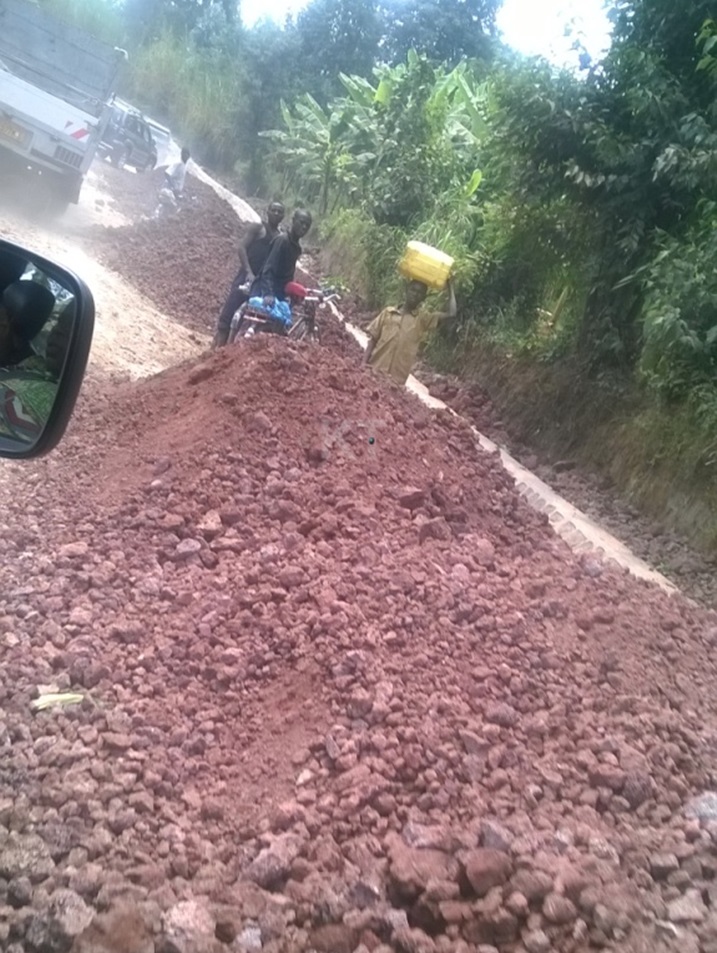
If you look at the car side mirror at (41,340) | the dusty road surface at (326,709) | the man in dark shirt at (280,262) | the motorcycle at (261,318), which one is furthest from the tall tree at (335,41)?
the car side mirror at (41,340)

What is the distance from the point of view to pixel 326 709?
3688mm

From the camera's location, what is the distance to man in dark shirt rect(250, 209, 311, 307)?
28.2 feet

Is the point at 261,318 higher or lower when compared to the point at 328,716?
lower

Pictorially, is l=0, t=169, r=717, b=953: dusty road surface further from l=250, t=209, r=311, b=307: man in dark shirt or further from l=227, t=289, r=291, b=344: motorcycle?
l=250, t=209, r=311, b=307: man in dark shirt

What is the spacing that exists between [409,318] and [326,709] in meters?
5.34

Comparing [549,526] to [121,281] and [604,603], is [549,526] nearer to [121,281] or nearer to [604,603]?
[604,603]

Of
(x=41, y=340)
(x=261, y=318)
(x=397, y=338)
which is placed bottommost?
(x=261, y=318)

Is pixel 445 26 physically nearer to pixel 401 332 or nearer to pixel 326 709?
pixel 401 332

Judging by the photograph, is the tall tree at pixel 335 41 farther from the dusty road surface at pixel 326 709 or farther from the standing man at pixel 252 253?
the dusty road surface at pixel 326 709

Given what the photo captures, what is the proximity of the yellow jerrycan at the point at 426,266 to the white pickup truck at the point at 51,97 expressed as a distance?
21.3 ft

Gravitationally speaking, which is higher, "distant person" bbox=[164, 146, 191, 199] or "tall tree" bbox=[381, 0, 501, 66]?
"tall tree" bbox=[381, 0, 501, 66]

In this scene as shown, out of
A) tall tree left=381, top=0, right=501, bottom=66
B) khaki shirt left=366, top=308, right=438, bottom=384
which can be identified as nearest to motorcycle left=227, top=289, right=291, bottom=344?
khaki shirt left=366, top=308, right=438, bottom=384

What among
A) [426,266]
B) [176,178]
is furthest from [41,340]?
[176,178]

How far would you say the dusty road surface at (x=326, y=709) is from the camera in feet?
9.09
